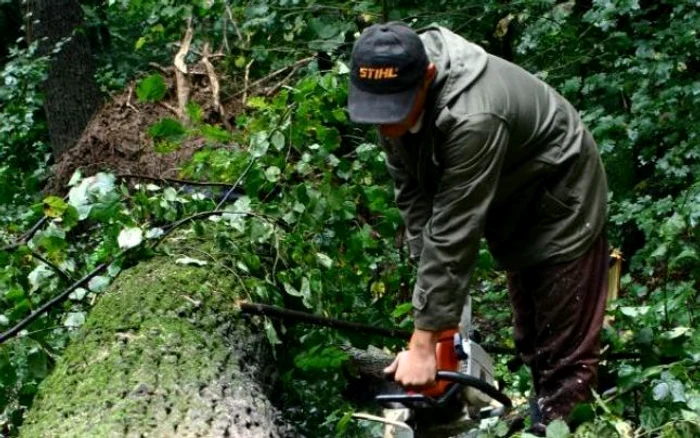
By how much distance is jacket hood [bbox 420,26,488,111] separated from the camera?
2.73 metres

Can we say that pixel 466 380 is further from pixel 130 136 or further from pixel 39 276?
pixel 130 136

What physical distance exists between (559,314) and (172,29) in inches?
155

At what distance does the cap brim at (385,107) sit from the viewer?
266cm

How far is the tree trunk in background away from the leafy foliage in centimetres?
487

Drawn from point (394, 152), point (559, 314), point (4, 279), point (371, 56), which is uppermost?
point (371, 56)

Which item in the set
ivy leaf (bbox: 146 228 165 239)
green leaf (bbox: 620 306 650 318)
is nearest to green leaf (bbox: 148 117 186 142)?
ivy leaf (bbox: 146 228 165 239)

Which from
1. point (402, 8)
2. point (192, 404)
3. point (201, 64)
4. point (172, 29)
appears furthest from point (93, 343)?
point (201, 64)

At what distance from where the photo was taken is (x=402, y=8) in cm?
504

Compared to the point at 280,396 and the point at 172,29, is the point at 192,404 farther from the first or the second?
the point at 172,29

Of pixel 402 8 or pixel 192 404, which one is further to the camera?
pixel 402 8

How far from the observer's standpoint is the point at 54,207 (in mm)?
3658

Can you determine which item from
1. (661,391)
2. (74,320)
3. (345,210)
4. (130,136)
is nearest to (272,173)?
(345,210)

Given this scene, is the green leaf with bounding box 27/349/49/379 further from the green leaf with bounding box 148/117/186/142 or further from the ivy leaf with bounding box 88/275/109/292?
the green leaf with bounding box 148/117/186/142

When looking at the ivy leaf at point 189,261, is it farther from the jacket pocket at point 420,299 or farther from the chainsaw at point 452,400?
the jacket pocket at point 420,299
